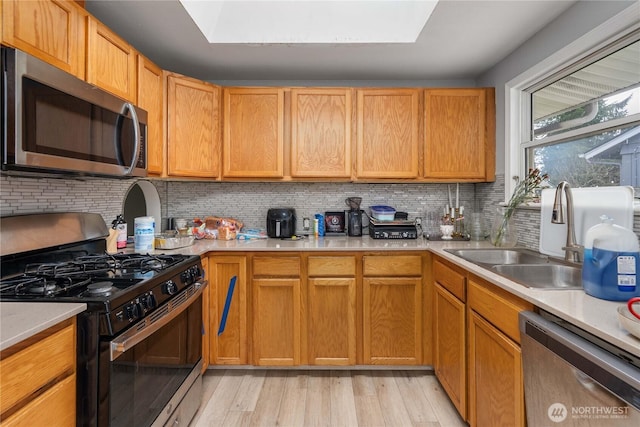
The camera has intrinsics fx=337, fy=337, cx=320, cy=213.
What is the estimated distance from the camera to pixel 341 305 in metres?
2.34

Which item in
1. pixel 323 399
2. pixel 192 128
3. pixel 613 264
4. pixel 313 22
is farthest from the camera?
pixel 192 128

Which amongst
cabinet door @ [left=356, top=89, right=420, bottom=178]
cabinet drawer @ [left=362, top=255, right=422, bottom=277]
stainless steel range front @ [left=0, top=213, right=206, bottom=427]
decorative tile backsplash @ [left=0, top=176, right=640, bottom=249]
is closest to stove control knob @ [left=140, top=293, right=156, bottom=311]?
stainless steel range front @ [left=0, top=213, right=206, bottom=427]

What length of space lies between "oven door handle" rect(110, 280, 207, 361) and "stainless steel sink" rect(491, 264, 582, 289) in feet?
4.94

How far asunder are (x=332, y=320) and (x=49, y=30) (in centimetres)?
214

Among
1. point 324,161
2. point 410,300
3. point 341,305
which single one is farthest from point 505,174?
point 341,305

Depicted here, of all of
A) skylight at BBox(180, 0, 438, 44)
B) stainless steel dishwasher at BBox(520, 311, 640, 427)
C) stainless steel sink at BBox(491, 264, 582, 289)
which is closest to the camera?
stainless steel dishwasher at BBox(520, 311, 640, 427)

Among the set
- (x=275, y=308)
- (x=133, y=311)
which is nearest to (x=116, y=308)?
(x=133, y=311)

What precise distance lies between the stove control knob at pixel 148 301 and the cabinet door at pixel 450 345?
1498 mm

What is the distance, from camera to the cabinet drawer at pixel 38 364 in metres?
0.83

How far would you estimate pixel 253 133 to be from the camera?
2.66 meters

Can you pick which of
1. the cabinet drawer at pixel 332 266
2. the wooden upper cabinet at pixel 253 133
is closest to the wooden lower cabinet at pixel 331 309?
the cabinet drawer at pixel 332 266

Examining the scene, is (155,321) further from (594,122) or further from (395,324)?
(594,122)

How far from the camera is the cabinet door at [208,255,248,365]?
2312 mm

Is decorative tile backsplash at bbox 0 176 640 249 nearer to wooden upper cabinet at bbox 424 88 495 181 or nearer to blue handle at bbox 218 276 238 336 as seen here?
wooden upper cabinet at bbox 424 88 495 181
